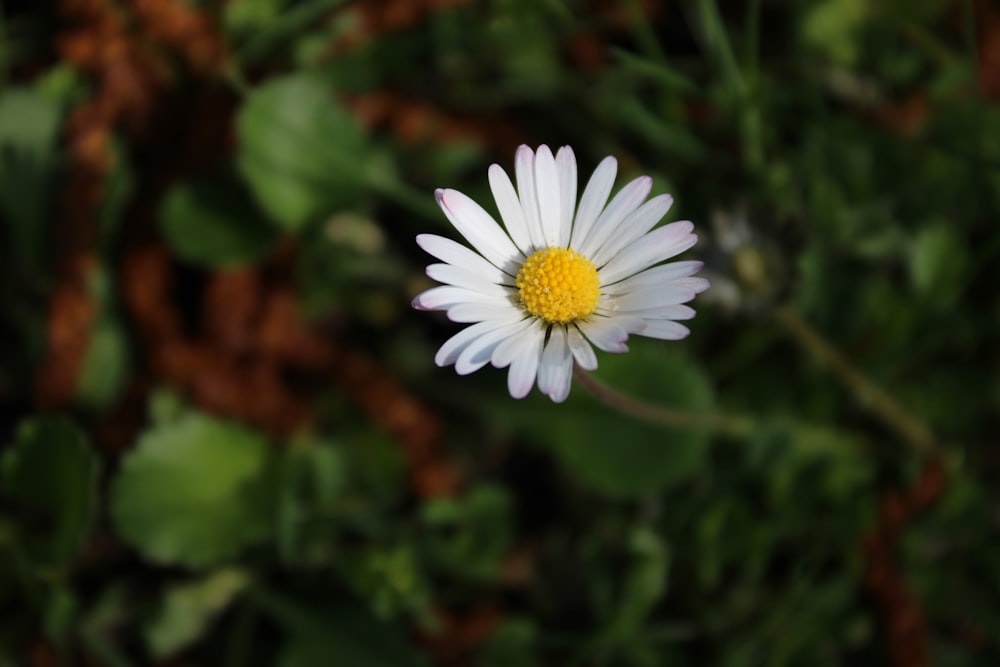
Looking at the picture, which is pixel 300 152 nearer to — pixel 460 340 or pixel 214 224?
pixel 214 224

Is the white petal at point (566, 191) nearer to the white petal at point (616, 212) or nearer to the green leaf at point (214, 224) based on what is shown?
the white petal at point (616, 212)

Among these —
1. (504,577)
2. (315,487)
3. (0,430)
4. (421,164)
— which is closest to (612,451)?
(504,577)

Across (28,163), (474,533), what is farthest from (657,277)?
(28,163)

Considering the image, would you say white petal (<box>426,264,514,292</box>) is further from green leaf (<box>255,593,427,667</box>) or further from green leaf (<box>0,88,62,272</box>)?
green leaf (<box>0,88,62,272</box>)

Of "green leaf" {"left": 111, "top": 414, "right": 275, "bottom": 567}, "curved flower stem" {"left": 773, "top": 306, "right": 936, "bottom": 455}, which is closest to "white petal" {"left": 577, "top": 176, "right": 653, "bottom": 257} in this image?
"curved flower stem" {"left": 773, "top": 306, "right": 936, "bottom": 455}

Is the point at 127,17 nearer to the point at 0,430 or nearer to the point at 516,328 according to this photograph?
the point at 0,430

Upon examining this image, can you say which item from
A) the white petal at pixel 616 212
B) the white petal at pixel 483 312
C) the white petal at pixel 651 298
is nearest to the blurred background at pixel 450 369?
the white petal at pixel 616 212
